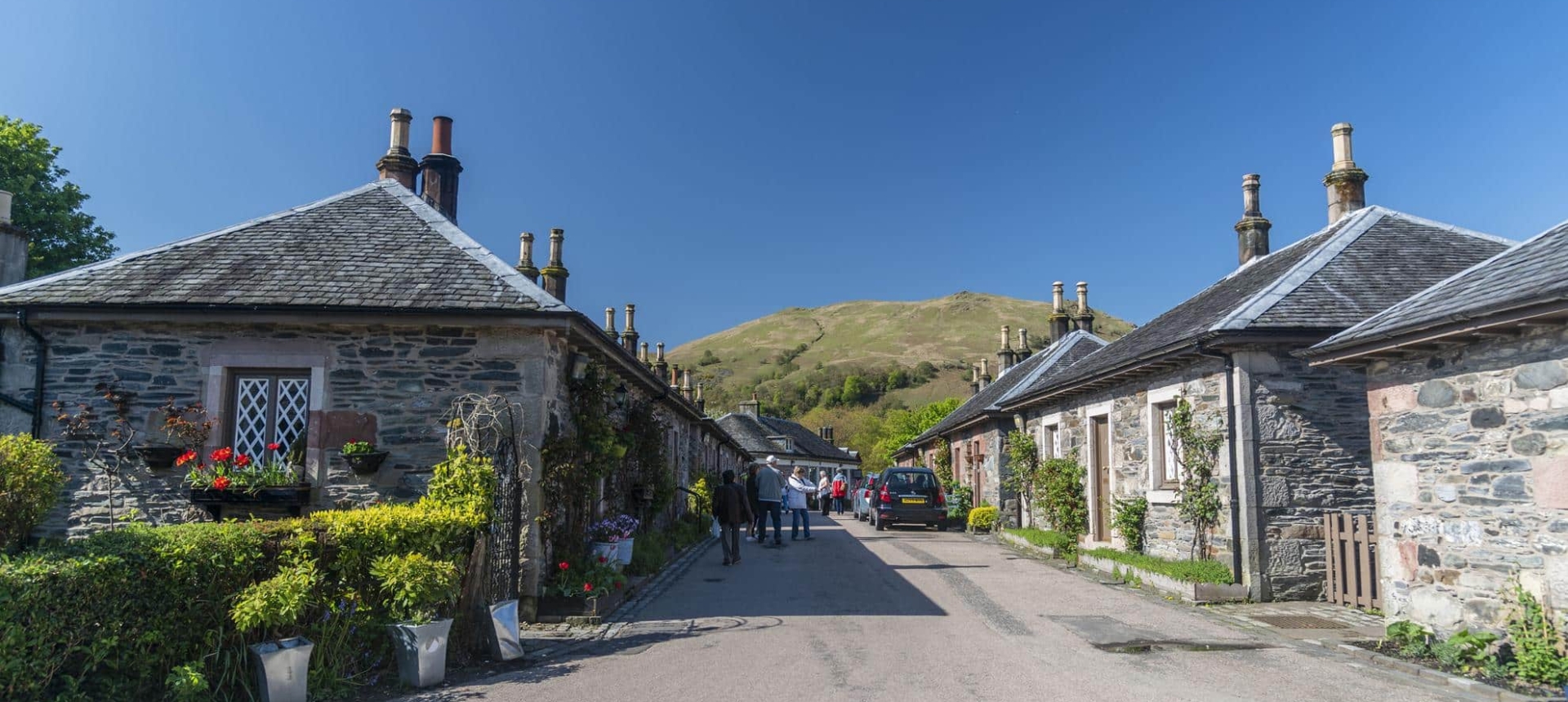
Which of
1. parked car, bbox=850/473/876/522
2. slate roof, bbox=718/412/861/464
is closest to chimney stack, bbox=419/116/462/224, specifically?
parked car, bbox=850/473/876/522

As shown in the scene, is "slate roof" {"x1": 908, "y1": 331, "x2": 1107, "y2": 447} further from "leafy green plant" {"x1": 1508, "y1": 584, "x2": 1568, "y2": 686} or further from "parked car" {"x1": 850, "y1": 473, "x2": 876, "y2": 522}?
"leafy green plant" {"x1": 1508, "y1": 584, "x2": 1568, "y2": 686}

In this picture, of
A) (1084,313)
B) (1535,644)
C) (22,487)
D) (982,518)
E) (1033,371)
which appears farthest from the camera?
(1084,313)

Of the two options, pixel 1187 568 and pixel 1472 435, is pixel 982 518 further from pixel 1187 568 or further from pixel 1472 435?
pixel 1472 435

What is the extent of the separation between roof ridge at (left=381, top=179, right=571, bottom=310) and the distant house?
3741cm

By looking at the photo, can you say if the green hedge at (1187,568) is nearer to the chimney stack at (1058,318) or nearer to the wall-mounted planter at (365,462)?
the wall-mounted planter at (365,462)

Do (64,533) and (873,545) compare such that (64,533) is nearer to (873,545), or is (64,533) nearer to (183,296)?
(183,296)

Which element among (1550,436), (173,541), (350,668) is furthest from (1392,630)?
(173,541)

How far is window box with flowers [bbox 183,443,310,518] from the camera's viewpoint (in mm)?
9219

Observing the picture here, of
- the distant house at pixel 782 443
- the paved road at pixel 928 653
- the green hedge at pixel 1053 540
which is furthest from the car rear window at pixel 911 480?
the distant house at pixel 782 443

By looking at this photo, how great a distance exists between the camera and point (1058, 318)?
1132 inches

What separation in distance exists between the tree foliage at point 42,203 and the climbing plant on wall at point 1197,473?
2548 centimetres

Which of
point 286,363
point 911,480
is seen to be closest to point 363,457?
point 286,363

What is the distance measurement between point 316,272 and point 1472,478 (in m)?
11.3

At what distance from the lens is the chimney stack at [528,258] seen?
50.5 feet
